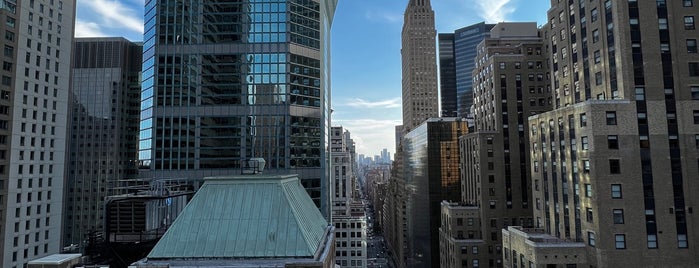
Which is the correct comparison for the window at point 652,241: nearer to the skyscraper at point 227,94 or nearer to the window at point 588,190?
the window at point 588,190

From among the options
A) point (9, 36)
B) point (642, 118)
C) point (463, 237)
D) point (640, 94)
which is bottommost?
point (463, 237)

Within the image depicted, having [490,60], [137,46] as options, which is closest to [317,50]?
[490,60]

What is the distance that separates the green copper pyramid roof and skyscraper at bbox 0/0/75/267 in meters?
65.0

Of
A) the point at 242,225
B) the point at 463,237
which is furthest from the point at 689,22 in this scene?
the point at 463,237

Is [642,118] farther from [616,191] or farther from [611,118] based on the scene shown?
[616,191]

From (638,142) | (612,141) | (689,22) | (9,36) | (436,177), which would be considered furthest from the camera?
(436,177)

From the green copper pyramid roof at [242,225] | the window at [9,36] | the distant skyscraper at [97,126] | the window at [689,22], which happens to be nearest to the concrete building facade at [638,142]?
the window at [689,22]

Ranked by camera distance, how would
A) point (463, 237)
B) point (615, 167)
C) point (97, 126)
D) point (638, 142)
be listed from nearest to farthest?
1. point (615, 167)
2. point (638, 142)
3. point (463, 237)
4. point (97, 126)

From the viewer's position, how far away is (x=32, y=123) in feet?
253

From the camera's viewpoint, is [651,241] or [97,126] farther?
[97,126]

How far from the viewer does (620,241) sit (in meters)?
45.3

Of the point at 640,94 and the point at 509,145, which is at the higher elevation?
the point at 640,94

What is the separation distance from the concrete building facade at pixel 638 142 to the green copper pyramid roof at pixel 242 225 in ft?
117

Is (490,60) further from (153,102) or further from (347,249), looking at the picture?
(153,102)
